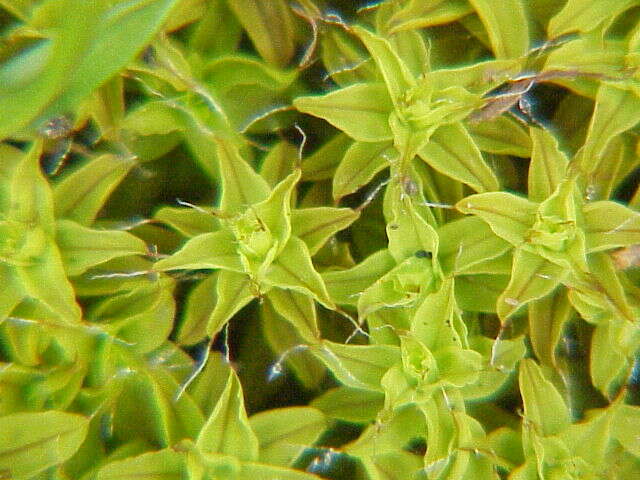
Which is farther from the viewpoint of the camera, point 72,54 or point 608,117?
point 608,117

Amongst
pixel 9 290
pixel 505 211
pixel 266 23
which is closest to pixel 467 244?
pixel 505 211

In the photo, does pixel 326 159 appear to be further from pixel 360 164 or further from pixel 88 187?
pixel 88 187

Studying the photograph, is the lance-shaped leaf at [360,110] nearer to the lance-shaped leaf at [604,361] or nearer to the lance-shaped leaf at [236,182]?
the lance-shaped leaf at [236,182]

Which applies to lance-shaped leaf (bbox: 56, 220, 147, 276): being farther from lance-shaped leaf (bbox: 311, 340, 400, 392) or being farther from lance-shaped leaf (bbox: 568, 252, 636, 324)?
lance-shaped leaf (bbox: 568, 252, 636, 324)

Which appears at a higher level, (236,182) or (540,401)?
(236,182)

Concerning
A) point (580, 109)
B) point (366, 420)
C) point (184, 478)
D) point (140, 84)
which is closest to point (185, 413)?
point (184, 478)

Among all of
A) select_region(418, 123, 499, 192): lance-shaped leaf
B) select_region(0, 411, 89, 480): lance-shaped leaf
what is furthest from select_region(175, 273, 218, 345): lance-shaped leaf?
select_region(418, 123, 499, 192): lance-shaped leaf
